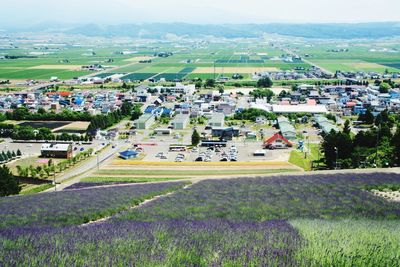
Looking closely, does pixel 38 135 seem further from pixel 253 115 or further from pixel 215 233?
pixel 215 233

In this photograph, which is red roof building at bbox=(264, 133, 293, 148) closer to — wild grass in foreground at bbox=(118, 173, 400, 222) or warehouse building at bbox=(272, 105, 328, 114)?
warehouse building at bbox=(272, 105, 328, 114)

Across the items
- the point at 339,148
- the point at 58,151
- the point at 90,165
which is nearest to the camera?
the point at 339,148

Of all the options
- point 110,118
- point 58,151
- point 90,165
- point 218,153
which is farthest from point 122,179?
point 110,118

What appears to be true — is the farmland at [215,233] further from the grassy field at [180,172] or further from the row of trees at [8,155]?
the row of trees at [8,155]

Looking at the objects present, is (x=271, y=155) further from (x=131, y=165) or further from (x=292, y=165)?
(x=131, y=165)

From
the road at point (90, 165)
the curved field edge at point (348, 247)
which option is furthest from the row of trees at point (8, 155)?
the curved field edge at point (348, 247)

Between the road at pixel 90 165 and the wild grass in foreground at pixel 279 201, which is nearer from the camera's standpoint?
the wild grass in foreground at pixel 279 201
